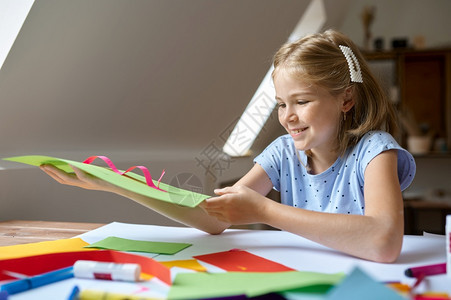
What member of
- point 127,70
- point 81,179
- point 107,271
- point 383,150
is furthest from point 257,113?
point 107,271

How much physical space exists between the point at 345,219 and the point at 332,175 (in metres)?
0.39

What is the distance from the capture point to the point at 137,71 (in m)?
1.65

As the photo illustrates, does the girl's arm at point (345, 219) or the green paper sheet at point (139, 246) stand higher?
Answer: the girl's arm at point (345, 219)

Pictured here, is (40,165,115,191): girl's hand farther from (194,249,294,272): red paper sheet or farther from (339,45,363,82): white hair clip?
(339,45,363,82): white hair clip

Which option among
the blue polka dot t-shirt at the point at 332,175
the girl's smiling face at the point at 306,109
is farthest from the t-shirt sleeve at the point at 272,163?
the girl's smiling face at the point at 306,109

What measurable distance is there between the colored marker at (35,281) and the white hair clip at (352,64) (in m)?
0.80

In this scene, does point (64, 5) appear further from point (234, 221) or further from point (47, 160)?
point (234, 221)

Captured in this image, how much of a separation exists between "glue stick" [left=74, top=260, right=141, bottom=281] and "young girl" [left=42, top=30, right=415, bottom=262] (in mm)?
244

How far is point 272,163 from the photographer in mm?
1363

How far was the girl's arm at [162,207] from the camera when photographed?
3.30 feet

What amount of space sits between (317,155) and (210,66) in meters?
0.92

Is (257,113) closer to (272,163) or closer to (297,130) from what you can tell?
(272,163)

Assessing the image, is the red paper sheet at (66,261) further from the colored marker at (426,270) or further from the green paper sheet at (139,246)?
the colored marker at (426,270)

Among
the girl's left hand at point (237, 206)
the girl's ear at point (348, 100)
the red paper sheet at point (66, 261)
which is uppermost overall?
the girl's ear at point (348, 100)
